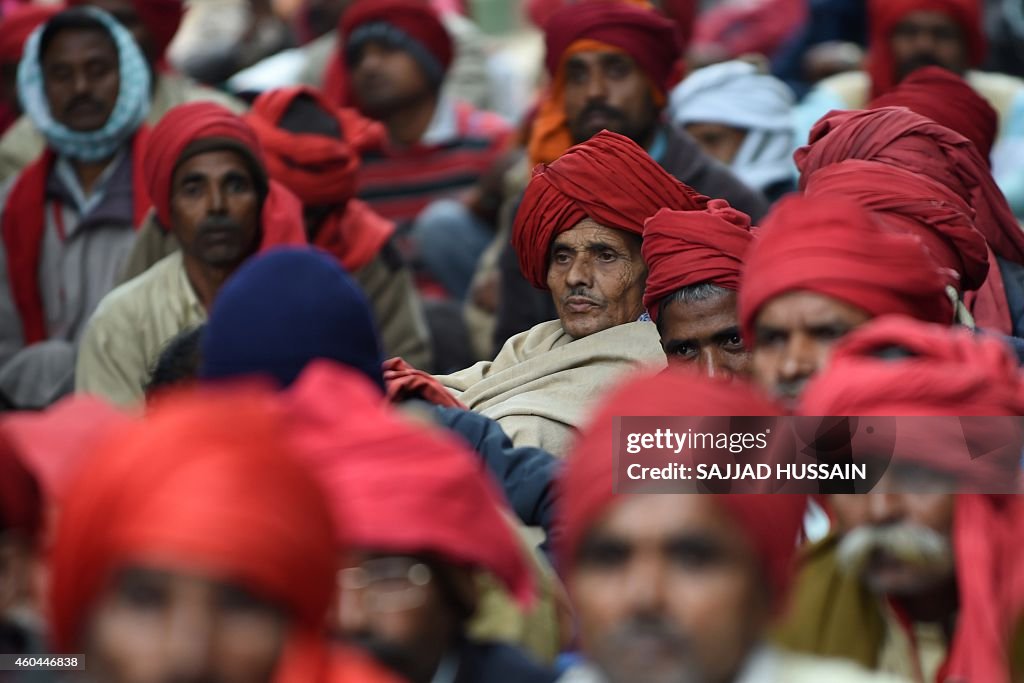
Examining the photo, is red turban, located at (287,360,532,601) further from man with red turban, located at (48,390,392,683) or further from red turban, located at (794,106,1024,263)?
red turban, located at (794,106,1024,263)

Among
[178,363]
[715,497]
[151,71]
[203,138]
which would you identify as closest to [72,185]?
[151,71]

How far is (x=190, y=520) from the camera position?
3.19m

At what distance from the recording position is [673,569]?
354 centimetres

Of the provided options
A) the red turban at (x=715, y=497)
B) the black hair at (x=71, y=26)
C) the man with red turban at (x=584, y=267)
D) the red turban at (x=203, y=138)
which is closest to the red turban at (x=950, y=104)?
the man with red turban at (x=584, y=267)

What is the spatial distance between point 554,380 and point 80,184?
132 inches

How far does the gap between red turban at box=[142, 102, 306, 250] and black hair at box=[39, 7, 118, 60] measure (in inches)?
53.5

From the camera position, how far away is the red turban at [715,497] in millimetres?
3629

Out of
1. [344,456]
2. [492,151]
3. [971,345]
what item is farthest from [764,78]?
[344,456]

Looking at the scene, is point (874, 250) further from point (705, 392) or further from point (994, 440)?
point (705, 392)

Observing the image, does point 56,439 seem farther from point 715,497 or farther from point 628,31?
point 628,31

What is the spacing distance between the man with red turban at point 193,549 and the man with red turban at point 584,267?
105 inches

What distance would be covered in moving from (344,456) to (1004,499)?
4.14 feet

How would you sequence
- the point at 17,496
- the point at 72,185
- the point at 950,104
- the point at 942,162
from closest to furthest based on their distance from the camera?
the point at 17,496 < the point at 942,162 < the point at 950,104 < the point at 72,185

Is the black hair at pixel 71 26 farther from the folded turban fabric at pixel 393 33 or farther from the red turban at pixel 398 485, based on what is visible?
the red turban at pixel 398 485
